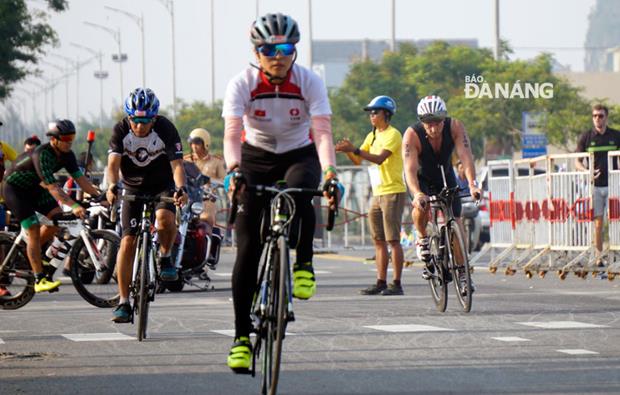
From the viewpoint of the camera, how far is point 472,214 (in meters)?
30.7

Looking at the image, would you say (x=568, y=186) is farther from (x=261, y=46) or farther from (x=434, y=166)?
(x=261, y=46)

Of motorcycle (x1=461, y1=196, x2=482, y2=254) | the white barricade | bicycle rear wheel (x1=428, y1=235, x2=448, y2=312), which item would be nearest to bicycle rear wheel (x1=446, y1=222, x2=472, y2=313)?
bicycle rear wheel (x1=428, y1=235, x2=448, y2=312)

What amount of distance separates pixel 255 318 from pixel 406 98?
190ft

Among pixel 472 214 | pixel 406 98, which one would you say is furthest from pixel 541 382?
pixel 406 98

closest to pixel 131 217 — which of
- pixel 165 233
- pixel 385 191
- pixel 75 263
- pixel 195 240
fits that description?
pixel 165 233

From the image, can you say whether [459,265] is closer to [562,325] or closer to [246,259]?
[562,325]

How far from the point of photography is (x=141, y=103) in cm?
1302

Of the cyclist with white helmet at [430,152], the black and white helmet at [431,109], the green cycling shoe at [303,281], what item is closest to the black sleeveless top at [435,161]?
the cyclist with white helmet at [430,152]

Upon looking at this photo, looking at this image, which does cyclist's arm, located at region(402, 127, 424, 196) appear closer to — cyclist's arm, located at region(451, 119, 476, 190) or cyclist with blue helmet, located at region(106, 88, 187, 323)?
cyclist's arm, located at region(451, 119, 476, 190)

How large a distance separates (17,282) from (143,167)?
9.41 feet

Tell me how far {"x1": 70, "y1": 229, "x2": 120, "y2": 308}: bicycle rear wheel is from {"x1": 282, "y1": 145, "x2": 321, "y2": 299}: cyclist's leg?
21.7 ft

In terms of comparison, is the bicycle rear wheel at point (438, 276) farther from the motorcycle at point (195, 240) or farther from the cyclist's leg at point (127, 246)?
the motorcycle at point (195, 240)

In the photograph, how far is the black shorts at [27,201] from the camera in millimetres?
15727

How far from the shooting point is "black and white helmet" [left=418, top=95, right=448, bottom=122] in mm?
14891
